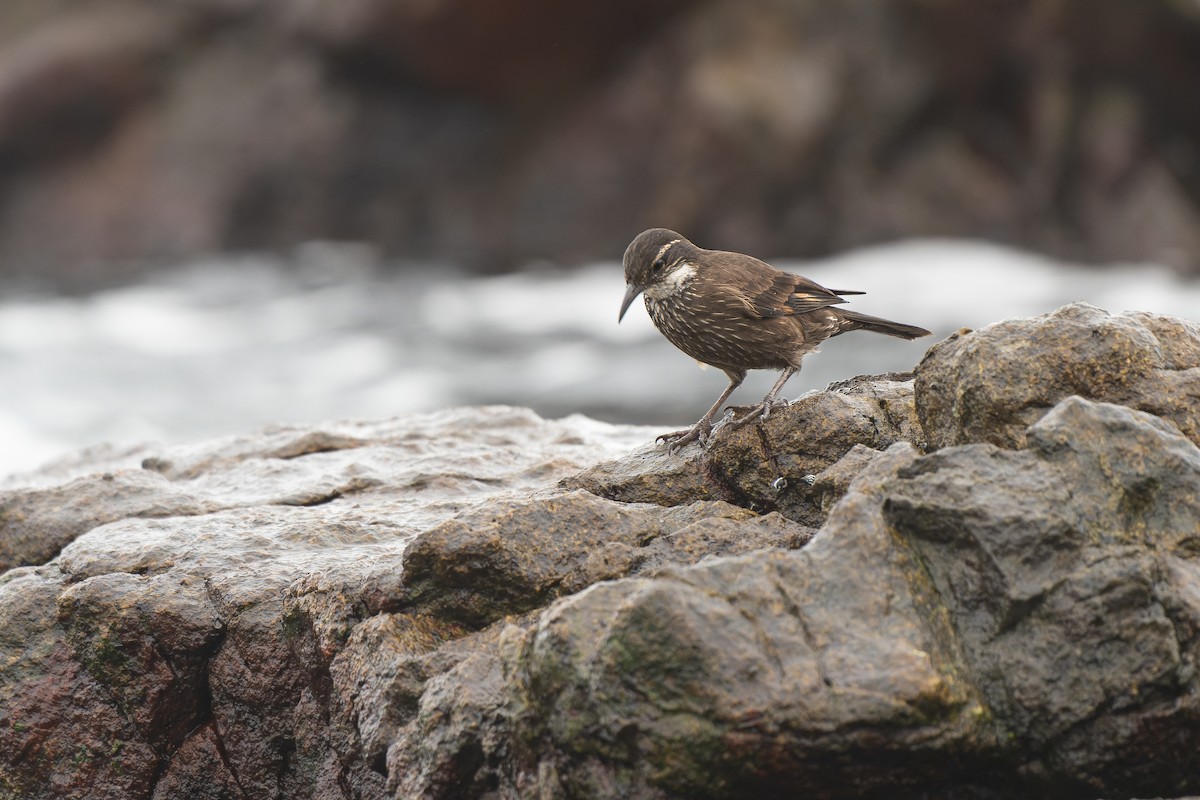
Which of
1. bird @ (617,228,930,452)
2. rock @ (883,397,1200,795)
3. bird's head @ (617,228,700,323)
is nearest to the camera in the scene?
rock @ (883,397,1200,795)

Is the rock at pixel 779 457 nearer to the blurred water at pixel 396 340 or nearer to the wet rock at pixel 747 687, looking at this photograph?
the wet rock at pixel 747 687

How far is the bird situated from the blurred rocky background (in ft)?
33.2

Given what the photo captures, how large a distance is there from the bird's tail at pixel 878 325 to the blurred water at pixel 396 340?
699 cm

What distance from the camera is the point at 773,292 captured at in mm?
6430

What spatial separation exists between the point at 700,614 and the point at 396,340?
14.4m

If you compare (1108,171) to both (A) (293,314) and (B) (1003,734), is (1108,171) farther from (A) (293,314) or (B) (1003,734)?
(B) (1003,734)

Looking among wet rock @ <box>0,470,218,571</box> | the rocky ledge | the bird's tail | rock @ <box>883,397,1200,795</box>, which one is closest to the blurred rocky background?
the bird's tail

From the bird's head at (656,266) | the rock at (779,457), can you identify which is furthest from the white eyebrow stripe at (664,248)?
the rock at (779,457)

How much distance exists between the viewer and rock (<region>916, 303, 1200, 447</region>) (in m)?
4.02

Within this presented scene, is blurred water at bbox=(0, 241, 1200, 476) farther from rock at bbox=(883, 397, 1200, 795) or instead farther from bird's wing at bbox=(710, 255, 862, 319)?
rock at bbox=(883, 397, 1200, 795)

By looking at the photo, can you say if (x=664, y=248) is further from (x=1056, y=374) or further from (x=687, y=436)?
(x=1056, y=374)

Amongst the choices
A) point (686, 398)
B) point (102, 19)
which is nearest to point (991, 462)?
point (686, 398)

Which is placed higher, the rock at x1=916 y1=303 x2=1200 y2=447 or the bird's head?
the bird's head

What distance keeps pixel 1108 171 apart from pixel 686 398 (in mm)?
6533
